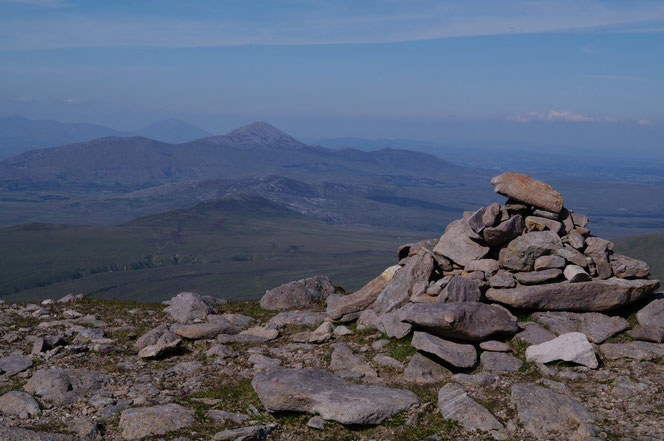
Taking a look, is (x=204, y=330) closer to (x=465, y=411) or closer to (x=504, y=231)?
(x=465, y=411)

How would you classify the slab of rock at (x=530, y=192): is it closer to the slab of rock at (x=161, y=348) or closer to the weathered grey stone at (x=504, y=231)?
the weathered grey stone at (x=504, y=231)

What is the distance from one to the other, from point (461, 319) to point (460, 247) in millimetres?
6606

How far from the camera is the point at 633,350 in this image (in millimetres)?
20406

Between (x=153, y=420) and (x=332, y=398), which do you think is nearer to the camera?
(x=153, y=420)

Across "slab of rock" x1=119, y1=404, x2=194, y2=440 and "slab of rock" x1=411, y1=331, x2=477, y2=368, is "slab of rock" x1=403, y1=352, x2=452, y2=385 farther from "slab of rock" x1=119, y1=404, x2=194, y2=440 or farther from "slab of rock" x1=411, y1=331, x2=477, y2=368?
"slab of rock" x1=119, y1=404, x2=194, y2=440

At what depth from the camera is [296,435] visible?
1578 cm

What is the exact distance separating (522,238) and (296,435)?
14.5 metres

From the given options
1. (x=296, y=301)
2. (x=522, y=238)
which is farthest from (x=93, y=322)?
(x=522, y=238)

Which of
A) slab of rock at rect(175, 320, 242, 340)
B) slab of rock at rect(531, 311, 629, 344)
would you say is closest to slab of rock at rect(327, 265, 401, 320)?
slab of rock at rect(175, 320, 242, 340)

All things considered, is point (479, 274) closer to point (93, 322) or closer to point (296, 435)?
point (296, 435)

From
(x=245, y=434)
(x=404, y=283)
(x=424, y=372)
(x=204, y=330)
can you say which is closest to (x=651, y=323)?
(x=404, y=283)

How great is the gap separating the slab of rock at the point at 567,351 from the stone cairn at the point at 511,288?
0.03 m

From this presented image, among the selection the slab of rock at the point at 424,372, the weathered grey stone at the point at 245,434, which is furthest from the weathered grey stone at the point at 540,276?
the weathered grey stone at the point at 245,434

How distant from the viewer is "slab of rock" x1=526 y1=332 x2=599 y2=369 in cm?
1948
